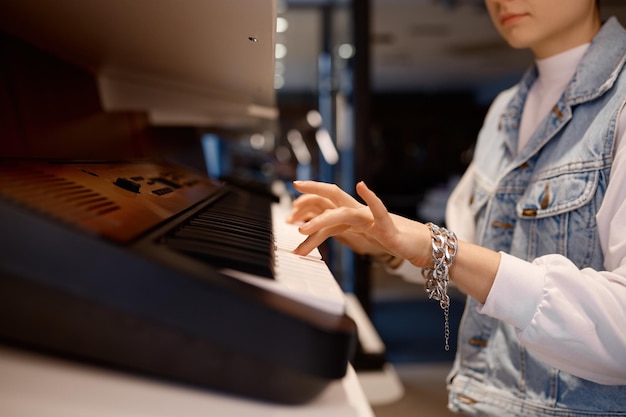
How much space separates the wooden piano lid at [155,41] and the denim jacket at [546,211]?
1.97 feet

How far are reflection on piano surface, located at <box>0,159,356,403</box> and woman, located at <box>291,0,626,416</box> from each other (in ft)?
0.91

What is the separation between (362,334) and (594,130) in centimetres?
248

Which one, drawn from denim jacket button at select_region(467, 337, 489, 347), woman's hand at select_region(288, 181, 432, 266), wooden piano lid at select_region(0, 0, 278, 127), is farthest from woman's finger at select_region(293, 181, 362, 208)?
denim jacket button at select_region(467, 337, 489, 347)

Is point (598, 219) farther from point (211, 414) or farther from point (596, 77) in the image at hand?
point (211, 414)

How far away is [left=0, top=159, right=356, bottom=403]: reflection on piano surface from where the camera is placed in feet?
1.28

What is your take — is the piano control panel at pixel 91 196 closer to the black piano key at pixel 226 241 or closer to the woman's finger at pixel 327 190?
the black piano key at pixel 226 241

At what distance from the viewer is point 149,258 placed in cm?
41

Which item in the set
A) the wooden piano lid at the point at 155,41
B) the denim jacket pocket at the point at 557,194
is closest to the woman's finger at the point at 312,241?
the wooden piano lid at the point at 155,41

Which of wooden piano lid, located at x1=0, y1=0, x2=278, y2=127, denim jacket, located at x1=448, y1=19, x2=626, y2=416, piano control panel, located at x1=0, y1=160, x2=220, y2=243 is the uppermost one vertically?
wooden piano lid, located at x1=0, y1=0, x2=278, y2=127

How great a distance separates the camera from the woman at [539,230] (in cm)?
75

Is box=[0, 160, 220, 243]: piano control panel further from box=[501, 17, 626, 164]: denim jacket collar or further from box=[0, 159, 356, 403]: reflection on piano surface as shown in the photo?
box=[501, 17, 626, 164]: denim jacket collar

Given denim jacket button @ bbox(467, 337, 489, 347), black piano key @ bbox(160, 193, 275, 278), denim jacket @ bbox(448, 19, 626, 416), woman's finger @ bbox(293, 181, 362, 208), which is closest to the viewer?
black piano key @ bbox(160, 193, 275, 278)

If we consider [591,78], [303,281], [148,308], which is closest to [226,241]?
[303,281]

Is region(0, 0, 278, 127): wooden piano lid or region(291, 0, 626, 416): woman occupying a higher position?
region(0, 0, 278, 127): wooden piano lid
